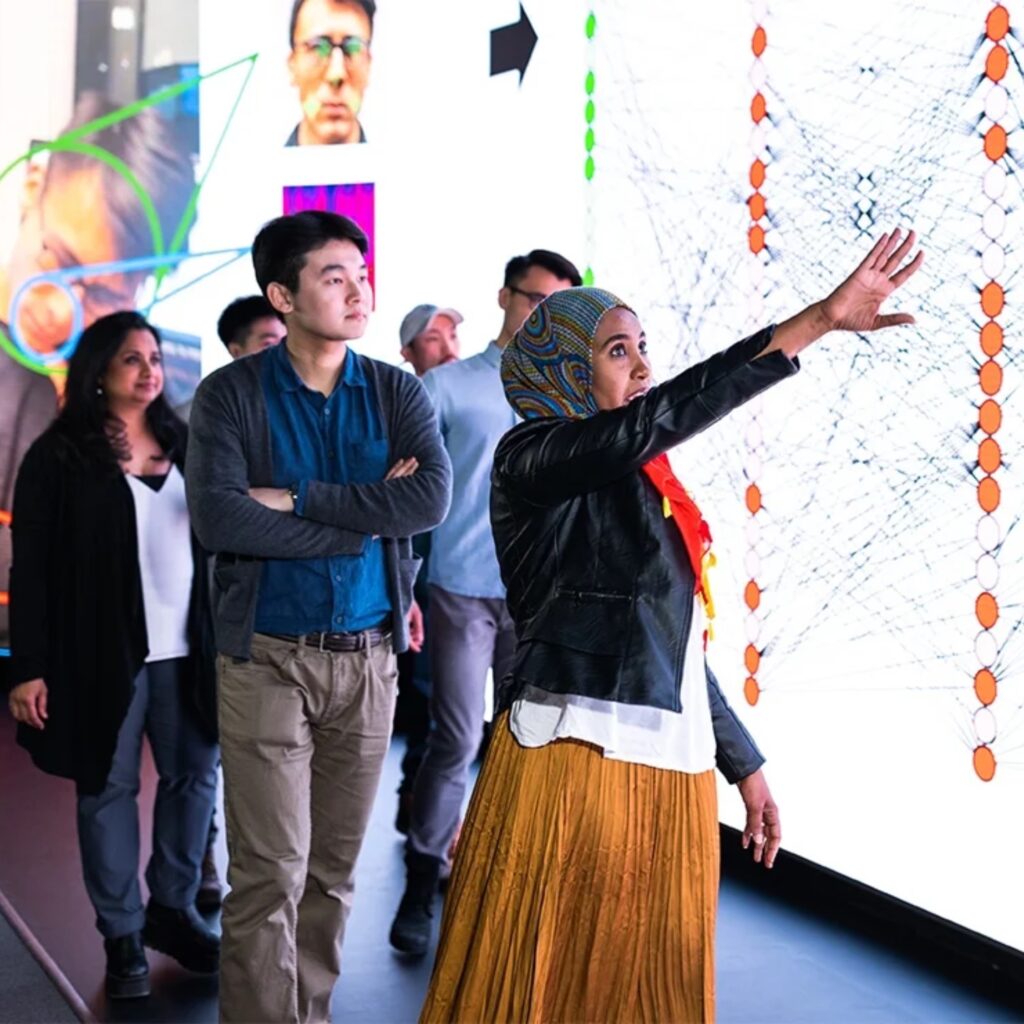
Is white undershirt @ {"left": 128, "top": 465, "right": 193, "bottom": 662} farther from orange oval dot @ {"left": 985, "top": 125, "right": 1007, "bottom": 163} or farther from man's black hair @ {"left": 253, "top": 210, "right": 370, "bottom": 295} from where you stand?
orange oval dot @ {"left": 985, "top": 125, "right": 1007, "bottom": 163}

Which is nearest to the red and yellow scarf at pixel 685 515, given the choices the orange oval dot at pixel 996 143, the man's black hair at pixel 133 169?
the orange oval dot at pixel 996 143

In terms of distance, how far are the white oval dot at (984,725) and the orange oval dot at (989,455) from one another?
52 cm

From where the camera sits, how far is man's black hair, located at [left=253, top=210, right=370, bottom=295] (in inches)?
118

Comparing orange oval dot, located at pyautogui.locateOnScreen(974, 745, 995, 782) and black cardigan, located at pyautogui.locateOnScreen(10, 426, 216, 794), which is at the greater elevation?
black cardigan, located at pyautogui.locateOnScreen(10, 426, 216, 794)

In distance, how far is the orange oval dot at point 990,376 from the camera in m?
3.37

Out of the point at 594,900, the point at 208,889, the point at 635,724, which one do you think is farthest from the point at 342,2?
the point at 594,900

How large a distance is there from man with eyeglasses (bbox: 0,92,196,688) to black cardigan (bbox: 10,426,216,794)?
12.4 ft

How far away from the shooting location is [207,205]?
701 centimetres

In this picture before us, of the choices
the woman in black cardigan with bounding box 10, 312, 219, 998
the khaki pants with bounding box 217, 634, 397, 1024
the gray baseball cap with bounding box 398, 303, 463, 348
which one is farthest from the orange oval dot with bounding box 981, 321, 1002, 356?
the gray baseball cap with bounding box 398, 303, 463, 348

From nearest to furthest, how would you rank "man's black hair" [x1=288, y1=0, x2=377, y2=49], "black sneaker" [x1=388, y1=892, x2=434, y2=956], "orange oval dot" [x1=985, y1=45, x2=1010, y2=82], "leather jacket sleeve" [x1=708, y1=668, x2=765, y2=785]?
"leather jacket sleeve" [x1=708, y1=668, x2=765, y2=785]
"orange oval dot" [x1=985, y1=45, x2=1010, y2=82]
"black sneaker" [x1=388, y1=892, x2=434, y2=956]
"man's black hair" [x1=288, y1=0, x2=377, y2=49]

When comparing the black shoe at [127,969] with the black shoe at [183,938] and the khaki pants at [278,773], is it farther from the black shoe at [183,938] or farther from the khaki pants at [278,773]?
the khaki pants at [278,773]

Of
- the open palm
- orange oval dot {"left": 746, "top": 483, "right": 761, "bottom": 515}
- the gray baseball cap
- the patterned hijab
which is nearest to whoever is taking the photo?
the open palm

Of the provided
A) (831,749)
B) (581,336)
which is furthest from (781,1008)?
(581,336)

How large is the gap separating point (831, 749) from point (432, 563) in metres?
1.11
